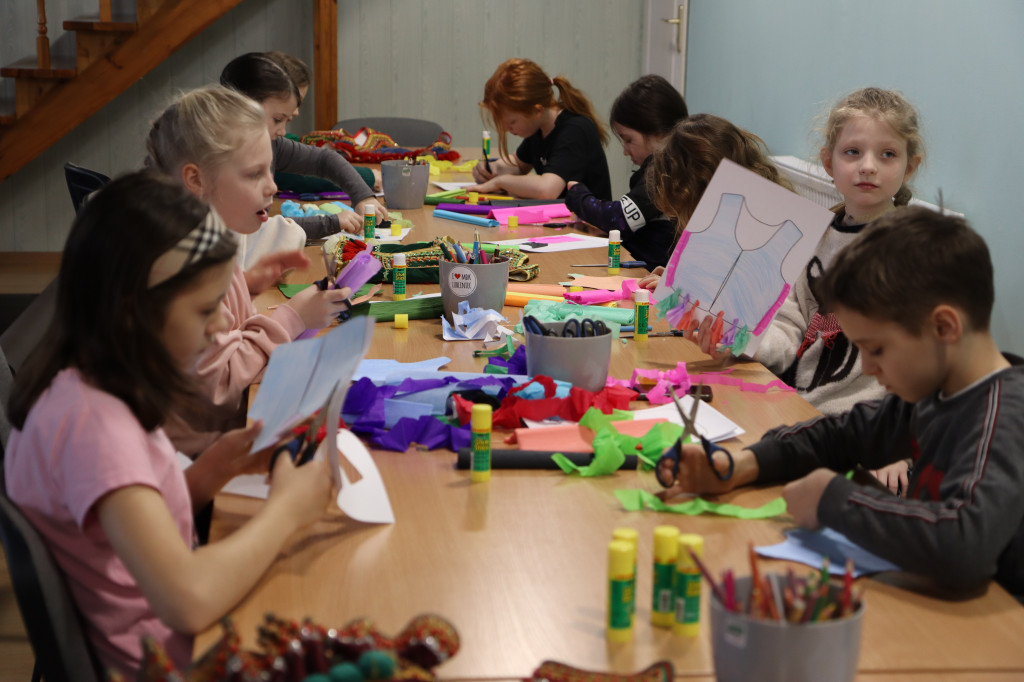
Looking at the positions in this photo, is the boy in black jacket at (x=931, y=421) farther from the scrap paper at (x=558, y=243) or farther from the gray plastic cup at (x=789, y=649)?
the scrap paper at (x=558, y=243)

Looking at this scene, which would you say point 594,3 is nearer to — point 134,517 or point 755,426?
point 755,426

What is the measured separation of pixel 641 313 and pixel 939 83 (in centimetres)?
182

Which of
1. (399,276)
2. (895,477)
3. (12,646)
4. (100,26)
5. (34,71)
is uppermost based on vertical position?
(100,26)

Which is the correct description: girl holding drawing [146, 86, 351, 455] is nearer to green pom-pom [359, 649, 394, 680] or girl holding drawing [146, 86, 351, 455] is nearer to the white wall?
green pom-pom [359, 649, 394, 680]

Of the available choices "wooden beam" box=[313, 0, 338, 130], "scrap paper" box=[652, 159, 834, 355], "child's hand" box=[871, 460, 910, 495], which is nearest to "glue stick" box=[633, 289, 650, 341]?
"scrap paper" box=[652, 159, 834, 355]

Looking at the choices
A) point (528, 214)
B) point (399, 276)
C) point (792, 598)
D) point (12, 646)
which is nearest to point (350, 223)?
point (528, 214)

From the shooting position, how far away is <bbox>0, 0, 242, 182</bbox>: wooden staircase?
5.61m

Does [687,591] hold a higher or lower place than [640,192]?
lower

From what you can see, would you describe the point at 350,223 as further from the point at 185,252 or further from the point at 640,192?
the point at 185,252

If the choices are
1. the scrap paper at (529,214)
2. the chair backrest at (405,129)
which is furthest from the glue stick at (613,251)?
the chair backrest at (405,129)

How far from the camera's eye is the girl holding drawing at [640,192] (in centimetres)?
297

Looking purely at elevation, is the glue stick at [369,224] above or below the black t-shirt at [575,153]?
below

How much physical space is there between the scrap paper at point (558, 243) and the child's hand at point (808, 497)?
1.62 metres

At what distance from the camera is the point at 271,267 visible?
212 centimetres
